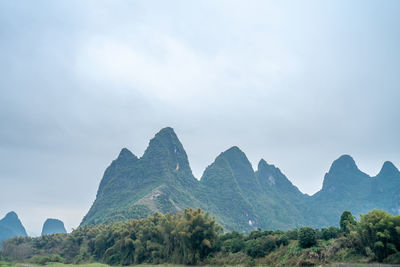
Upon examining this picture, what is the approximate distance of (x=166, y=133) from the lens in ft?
288

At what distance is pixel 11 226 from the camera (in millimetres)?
108750

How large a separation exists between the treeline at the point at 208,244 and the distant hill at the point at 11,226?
269 ft

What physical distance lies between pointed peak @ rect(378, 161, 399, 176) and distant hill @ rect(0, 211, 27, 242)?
133 meters

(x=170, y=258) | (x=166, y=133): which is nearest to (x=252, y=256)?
(x=170, y=258)

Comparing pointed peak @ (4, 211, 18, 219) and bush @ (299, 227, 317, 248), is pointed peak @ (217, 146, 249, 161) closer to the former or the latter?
pointed peak @ (4, 211, 18, 219)

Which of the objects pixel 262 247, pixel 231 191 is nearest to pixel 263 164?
pixel 231 191

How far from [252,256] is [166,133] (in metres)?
72.6

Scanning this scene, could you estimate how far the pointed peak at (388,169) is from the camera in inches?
4624

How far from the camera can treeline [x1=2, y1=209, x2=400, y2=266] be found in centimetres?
1170

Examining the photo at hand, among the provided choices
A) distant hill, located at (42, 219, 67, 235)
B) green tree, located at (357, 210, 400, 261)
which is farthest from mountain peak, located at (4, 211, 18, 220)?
green tree, located at (357, 210, 400, 261)

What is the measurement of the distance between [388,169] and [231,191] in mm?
67382

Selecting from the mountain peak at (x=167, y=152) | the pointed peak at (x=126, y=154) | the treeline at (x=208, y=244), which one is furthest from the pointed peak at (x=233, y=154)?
the treeline at (x=208, y=244)

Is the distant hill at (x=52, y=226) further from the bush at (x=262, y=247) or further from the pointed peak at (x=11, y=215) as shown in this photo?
the bush at (x=262, y=247)

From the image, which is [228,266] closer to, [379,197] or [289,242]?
[289,242]
